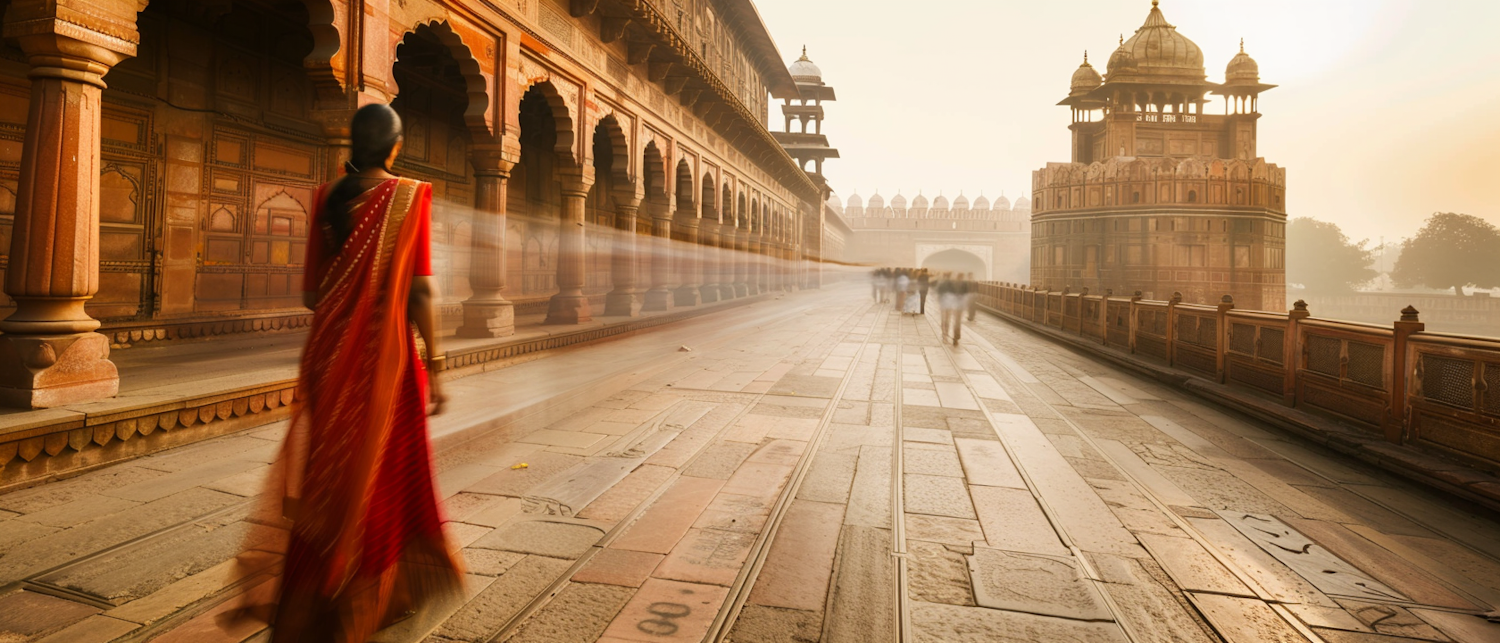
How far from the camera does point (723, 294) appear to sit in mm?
23797

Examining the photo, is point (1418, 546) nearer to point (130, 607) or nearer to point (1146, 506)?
point (1146, 506)

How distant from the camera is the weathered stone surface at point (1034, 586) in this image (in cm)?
251

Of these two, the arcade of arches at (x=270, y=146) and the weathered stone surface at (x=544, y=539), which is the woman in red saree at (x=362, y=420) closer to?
the weathered stone surface at (x=544, y=539)

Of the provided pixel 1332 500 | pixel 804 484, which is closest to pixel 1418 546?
pixel 1332 500

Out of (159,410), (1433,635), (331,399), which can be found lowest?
(1433,635)

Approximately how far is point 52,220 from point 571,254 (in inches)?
299

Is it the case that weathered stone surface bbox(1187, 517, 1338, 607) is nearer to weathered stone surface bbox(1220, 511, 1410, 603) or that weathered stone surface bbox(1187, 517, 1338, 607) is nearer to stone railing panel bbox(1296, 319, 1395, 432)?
weathered stone surface bbox(1220, 511, 1410, 603)

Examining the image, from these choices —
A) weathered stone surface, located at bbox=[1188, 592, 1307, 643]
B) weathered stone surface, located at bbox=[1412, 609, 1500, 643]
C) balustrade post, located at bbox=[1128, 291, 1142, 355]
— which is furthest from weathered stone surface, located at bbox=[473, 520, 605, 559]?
balustrade post, located at bbox=[1128, 291, 1142, 355]

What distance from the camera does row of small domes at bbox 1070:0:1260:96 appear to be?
142 feet

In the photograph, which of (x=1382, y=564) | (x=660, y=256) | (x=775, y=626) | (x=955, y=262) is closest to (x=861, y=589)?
(x=775, y=626)

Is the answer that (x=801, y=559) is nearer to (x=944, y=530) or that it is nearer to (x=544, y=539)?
(x=944, y=530)

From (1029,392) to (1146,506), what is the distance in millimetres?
3926

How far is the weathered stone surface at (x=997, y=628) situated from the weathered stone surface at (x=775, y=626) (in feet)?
1.12

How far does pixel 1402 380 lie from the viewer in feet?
16.1
